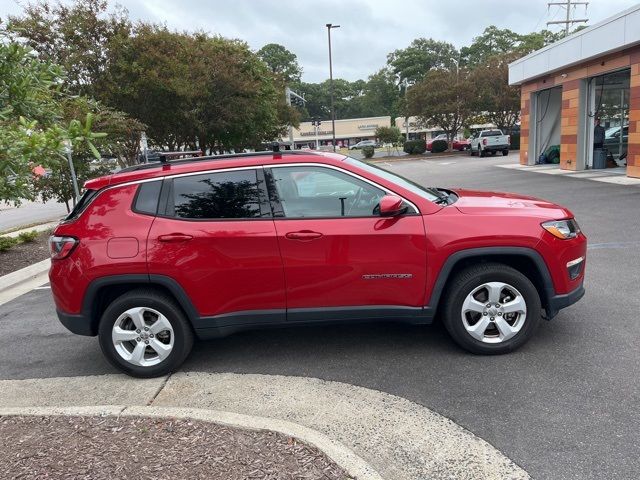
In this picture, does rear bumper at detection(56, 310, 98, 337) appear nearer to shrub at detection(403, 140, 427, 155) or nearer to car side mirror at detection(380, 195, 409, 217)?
car side mirror at detection(380, 195, 409, 217)

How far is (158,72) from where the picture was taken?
16.5 metres

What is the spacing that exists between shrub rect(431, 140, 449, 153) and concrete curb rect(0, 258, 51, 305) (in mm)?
39853

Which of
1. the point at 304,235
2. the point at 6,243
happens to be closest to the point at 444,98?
the point at 6,243

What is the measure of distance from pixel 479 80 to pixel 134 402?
41599 millimetres

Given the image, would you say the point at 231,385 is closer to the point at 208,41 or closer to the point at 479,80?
the point at 208,41

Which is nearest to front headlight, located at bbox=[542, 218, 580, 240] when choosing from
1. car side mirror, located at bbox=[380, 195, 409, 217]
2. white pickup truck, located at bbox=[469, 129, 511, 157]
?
car side mirror, located at bbox=[380, 195, 409, 217]

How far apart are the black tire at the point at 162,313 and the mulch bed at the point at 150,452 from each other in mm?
755

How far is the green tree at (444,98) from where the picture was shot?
4056 cm

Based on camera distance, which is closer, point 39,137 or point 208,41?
point 39,137

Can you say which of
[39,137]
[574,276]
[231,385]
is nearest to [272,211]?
[231,385]

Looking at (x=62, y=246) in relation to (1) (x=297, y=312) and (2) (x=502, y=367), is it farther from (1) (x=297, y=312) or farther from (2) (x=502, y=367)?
→ (2) (x=502, y=367)

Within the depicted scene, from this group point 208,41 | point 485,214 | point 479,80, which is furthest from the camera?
point 479,80

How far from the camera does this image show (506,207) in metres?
4.16

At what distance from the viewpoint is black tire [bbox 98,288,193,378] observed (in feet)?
13.2
